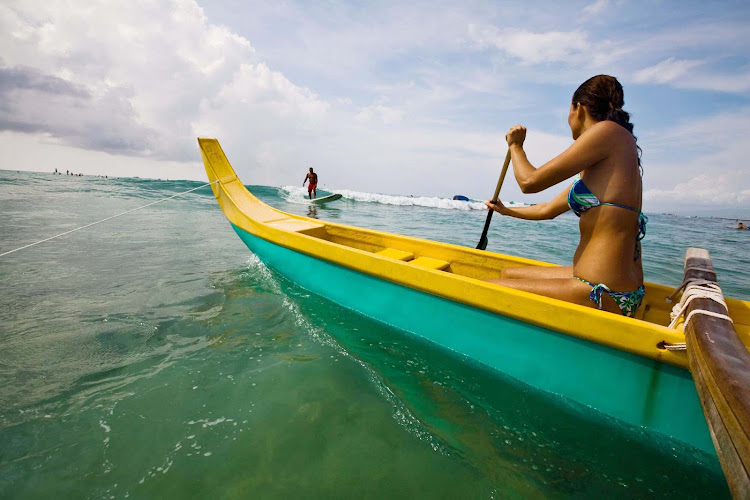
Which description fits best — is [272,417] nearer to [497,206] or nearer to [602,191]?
[602,191]

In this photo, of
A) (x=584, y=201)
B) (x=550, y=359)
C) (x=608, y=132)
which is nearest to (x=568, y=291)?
(x=550, y=359)

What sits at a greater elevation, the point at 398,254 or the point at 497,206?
the point at 497,206

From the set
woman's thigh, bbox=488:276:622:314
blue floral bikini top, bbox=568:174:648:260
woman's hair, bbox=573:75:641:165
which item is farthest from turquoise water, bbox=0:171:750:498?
woman's hair, bbox=573:75:641:165

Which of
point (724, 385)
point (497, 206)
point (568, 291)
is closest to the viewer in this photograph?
point (724, 385)

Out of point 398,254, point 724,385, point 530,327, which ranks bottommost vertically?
point 530,327

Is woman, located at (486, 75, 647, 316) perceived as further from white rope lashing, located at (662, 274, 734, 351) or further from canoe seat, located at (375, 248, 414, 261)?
canoe seat, located at (375, 248, 414, 261)

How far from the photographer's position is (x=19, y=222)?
7.50 metres

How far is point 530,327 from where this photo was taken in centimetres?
233

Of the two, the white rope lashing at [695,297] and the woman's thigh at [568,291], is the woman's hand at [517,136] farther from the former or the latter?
the white rope lashing at [695,297]

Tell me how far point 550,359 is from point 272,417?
1.95 m

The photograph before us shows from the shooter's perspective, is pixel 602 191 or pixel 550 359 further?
pixel 550 359

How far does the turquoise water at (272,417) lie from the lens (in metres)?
1.71

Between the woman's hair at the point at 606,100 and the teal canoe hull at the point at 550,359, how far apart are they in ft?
4.31

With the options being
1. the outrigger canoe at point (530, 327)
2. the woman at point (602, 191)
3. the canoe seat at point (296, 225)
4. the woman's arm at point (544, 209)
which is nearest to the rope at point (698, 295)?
the outrigger canoe at point (530, 327)
